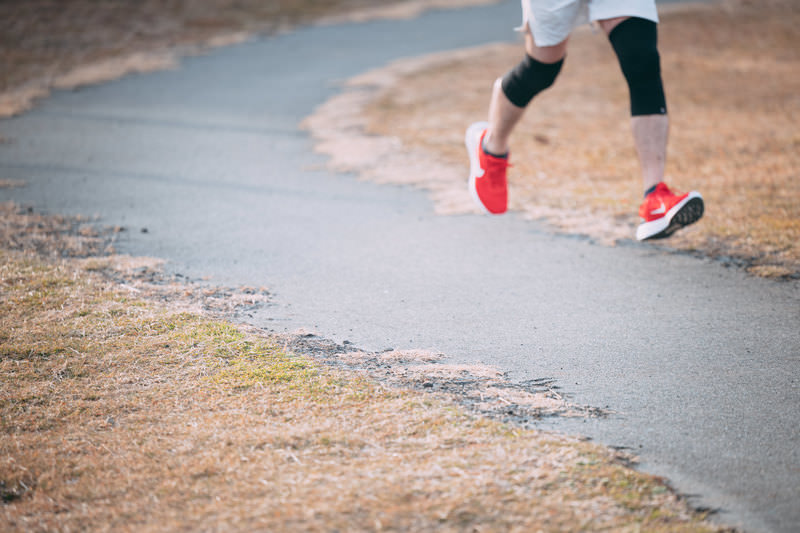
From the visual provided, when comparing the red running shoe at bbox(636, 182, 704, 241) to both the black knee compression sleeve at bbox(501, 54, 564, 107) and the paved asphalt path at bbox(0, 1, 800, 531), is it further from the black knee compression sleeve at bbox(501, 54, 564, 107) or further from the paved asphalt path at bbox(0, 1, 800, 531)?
the black knee compression sleeve at bbox(501, 54, 564, 107)

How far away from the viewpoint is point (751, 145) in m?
6.69

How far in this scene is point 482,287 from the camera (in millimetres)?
3660

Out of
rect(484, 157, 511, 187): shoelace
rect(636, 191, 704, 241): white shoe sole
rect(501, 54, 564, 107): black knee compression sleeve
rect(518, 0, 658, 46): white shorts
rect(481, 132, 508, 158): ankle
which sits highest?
rect(518, 0, 658, 46): white shorts

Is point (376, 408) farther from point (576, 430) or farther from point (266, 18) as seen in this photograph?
point (266, 18)

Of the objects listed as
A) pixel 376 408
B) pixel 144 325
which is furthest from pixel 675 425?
pixel 144 325

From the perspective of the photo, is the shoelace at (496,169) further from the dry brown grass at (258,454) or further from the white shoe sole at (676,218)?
the dry brown grass at (258,454)

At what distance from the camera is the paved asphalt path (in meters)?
2.32

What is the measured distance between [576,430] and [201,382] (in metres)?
1.26

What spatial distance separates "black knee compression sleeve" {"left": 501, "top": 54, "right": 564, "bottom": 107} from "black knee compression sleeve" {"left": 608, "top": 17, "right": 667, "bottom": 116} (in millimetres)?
330

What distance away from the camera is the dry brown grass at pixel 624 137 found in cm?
457

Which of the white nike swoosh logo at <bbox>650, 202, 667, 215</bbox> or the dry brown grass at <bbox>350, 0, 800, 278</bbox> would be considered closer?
the white nike swoosh logo at <bbox>650, 202, 667, 215</bbox>

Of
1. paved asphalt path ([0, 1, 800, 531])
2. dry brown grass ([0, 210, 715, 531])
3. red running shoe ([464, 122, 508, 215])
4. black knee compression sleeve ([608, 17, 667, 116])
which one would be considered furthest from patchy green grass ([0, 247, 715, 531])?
black knee compression sleeve ([608, 17, 667, 116])

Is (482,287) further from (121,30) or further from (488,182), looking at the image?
(121,30)

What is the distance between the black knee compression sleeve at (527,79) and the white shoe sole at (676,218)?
824mm
